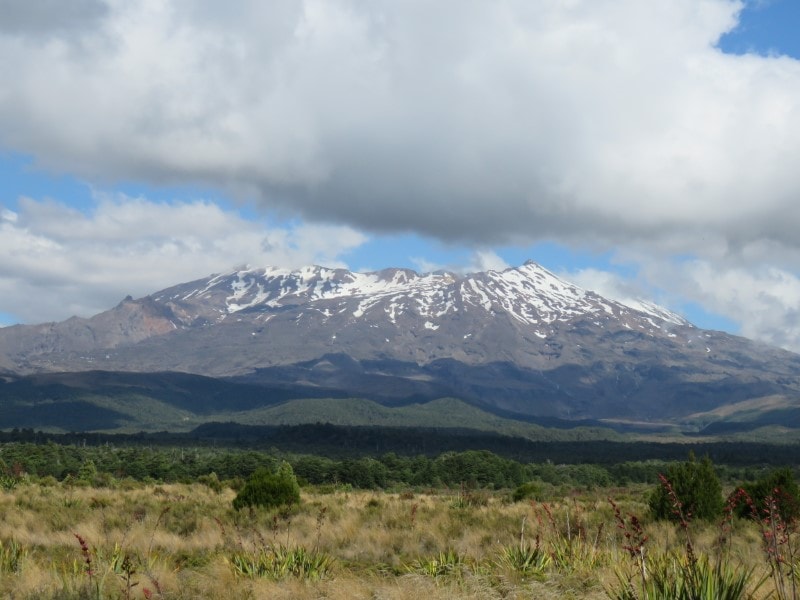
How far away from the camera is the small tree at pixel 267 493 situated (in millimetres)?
24469

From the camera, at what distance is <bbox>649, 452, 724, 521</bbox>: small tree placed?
21.4 m

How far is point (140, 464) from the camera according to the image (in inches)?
3130

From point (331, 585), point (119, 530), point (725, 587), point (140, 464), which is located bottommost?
point (140, 464)

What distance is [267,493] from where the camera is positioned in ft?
81.3

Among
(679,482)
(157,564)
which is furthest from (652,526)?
(157,564)

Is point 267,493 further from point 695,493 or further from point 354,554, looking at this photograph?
point 695,493

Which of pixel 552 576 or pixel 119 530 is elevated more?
pixel 552 576

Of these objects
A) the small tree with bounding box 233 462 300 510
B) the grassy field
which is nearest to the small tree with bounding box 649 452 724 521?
the grassy field

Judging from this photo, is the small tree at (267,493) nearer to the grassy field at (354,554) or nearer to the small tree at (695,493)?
the grassy field at (354,554)

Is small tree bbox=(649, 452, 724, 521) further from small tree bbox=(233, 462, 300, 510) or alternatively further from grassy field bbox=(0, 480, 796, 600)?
small tree bbox=(233, 462, 300, 510)

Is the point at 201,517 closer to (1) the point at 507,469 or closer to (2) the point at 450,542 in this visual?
(2) the point at 450,542

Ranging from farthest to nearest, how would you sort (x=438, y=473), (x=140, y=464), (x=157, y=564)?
(x=438, y=473)
(x=140, y=464)
(x=157, y=564)

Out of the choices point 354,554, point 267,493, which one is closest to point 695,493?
point 354,554

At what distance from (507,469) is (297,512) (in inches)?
3288
